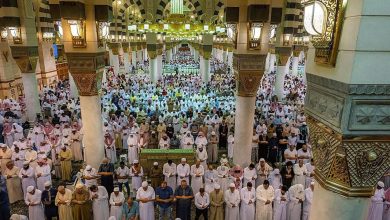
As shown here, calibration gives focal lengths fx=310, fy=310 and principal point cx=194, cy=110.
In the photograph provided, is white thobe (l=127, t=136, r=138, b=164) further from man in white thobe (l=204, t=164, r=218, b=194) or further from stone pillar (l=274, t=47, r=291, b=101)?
stone pillar (l=274, t=47, r=291, b=101)

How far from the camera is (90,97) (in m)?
7.78

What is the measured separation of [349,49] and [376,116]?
1.75 feet

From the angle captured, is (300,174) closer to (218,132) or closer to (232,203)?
(232,203)

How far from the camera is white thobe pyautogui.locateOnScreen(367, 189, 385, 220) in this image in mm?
5918

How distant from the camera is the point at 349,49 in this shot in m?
2.20

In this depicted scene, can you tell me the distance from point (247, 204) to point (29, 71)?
976 centimetres

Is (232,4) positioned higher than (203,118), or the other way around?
(232,4)

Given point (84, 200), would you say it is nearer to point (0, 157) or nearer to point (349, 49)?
point (0, 157)

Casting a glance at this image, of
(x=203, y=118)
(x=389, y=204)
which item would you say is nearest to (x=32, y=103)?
(x=203, y=118)

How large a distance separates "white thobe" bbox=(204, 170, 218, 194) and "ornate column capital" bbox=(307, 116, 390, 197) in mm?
4257

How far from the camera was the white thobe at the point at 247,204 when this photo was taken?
6195 mm

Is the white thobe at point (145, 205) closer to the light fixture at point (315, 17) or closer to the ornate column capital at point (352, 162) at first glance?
the ornate column capital at point (352, 162)

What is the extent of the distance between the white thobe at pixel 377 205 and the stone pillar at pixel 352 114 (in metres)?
3.93

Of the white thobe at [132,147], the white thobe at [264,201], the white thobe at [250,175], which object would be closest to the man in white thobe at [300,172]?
the white thobe at [250,175]
